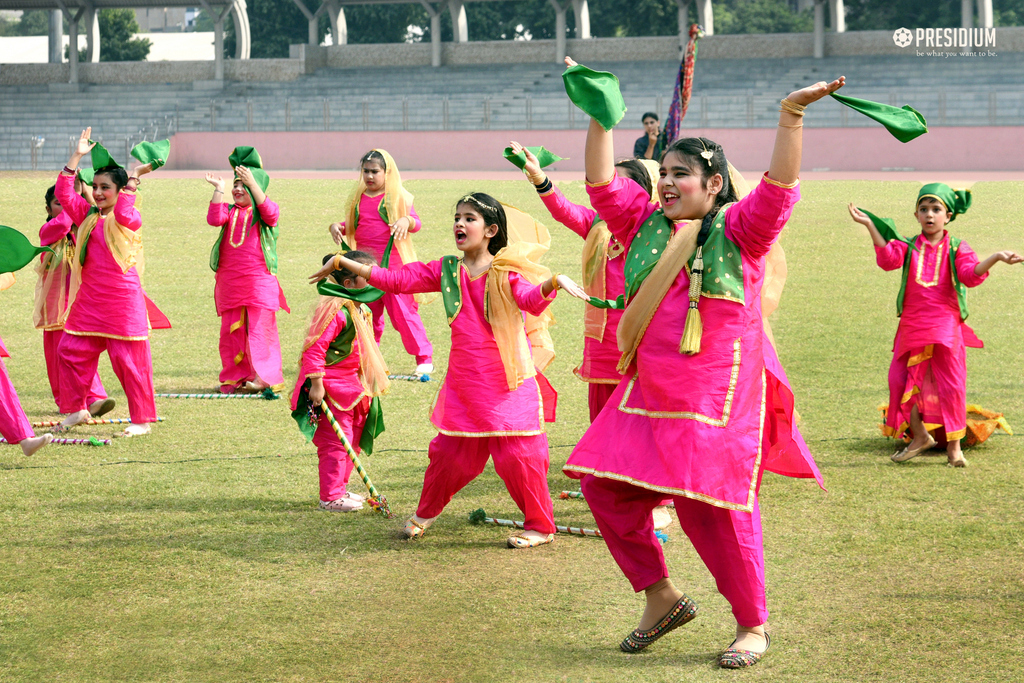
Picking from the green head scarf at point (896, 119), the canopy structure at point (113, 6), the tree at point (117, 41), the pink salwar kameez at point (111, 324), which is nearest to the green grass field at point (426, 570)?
the pink salwar kameez at point (111, 324)

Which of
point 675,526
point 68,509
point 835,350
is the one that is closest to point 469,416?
point 675,526

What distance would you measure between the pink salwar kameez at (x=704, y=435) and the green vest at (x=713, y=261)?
3 centimetres

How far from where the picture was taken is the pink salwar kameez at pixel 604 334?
538cm

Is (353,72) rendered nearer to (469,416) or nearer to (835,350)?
(835,350)

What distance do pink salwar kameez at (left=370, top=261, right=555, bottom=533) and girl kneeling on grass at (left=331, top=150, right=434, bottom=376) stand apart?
3901 millimetres

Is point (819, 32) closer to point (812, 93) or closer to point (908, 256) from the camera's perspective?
point (908, 256)

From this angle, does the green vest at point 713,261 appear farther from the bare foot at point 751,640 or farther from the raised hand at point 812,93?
the bare foot at point 751,640

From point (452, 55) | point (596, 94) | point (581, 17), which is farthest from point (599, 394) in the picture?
point (452, 55)

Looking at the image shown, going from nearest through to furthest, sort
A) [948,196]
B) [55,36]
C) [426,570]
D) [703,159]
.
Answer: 1. [703,159]
2. [426,570]
3. [948,196]
4. [55,36]

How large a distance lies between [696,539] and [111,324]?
188 inches

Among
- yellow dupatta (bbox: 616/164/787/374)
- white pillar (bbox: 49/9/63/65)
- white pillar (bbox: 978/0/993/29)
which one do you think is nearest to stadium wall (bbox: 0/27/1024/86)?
white pillar (bbox: 978/0/993/29)

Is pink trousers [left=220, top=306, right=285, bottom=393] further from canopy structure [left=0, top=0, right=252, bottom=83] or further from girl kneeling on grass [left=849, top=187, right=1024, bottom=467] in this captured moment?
canopy structure [left=0, top=0, right=252, bottom=83]

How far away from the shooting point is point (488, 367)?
197 inches

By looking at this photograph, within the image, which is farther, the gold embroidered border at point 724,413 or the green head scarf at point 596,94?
the green head scarf at point 596,94
